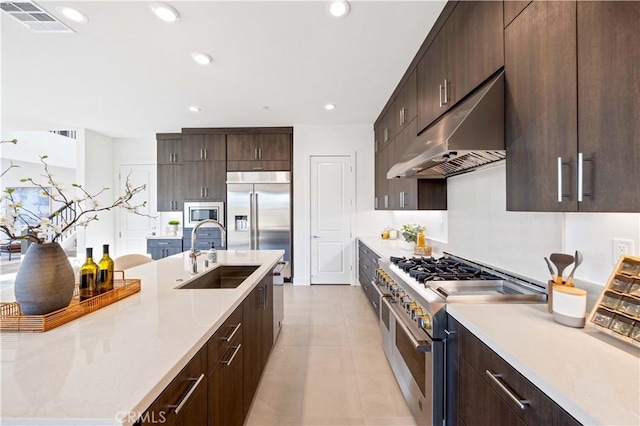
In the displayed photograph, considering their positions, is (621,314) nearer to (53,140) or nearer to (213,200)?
(213,200)

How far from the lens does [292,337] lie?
9.65 feet

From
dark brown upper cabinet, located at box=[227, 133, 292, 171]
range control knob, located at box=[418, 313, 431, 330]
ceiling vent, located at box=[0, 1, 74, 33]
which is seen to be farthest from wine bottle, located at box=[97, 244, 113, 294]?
dark brown upper cabinet, located at box=[227, 133, 292, 171]

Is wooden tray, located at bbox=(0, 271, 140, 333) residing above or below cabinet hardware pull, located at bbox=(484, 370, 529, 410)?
above

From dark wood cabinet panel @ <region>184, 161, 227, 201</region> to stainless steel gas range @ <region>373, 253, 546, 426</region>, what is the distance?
147 inches

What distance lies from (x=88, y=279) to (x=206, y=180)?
4.05 m

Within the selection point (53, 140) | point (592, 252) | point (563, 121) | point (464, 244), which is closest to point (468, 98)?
point (563, 121)

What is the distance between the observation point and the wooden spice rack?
0.92 metres

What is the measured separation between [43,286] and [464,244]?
276 cm

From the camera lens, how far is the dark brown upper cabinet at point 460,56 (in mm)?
1484

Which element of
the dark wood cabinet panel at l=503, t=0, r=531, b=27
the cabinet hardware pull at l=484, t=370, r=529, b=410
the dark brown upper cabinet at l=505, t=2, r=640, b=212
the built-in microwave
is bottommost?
the cabinet hardware pull at l=484, t=370, r=529, b=410

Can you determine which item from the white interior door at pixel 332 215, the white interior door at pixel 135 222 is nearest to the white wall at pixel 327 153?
the white interior door at pixel 332 215

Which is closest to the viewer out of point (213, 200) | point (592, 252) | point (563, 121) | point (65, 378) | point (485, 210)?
point (65, 378)

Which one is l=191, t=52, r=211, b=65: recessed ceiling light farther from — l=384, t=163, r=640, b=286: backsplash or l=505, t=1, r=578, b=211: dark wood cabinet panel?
l=384, t=163, r=640, b=286: backsplash

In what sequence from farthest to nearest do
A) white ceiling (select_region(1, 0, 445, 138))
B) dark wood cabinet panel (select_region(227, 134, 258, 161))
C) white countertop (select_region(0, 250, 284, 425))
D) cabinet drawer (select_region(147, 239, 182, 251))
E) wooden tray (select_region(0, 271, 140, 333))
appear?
cabinet drawer (select_region(147, 239, 182, 251)), dark wood cabinet panel (select_region(227, 134, 258, 161)), white ceiling (select_region(1, 0, 445, 138)), wooden tray (select_region(0, 271, 140, 333)), white countertop (select_region(0, 250, 284, 425))
